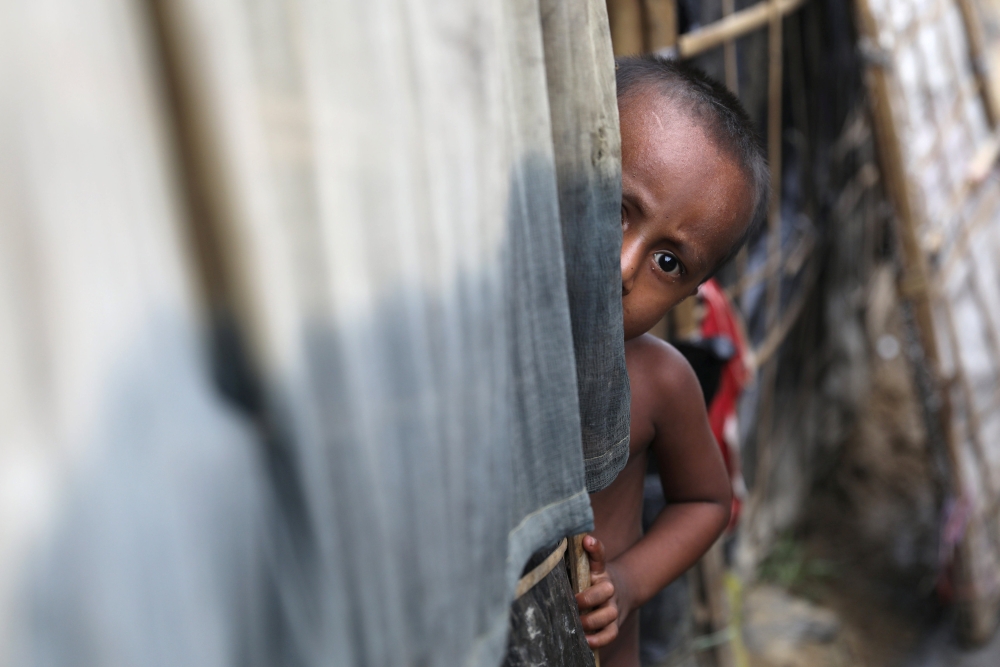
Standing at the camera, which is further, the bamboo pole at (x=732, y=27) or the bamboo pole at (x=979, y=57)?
the bamboo pole at (x=979, y=57)

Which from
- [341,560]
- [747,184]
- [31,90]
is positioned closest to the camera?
[31,90]

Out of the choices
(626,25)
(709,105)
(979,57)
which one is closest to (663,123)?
(709,105)

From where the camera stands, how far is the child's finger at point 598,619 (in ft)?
3.07

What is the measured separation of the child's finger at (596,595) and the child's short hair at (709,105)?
463mm

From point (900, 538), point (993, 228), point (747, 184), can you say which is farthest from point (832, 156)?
point (747, 184)

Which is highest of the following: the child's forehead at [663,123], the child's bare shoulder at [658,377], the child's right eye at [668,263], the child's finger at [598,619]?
the child's forehead at [663,123]

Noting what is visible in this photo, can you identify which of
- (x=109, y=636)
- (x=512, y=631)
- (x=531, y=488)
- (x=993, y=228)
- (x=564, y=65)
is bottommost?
(x=993, y=228)

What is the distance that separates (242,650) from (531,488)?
12.6 inches

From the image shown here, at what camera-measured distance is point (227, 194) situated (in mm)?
407

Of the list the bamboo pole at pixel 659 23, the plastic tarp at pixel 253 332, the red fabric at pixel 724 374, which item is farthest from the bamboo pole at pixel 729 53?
the plastic tarp at pixel 253 332

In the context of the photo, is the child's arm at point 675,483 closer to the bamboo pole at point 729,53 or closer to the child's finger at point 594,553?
the child's finger at point 594,553

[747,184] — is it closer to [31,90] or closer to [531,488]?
[531,488]

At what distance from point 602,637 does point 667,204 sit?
0.53m

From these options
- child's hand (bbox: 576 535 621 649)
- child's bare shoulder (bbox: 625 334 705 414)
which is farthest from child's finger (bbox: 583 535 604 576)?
child's bare shoulder (bbox: 625 334 705 414)
